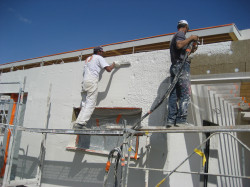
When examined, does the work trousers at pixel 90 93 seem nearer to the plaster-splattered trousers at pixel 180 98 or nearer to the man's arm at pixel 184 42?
the plaster-splattered trousers at pixel 180 98

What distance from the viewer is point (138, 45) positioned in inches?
252

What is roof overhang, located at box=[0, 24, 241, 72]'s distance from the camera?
5.14 meters

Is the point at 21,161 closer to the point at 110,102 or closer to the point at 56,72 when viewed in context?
the point at 56,72

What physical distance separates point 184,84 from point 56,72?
11.8ft

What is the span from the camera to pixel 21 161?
6.12 meters

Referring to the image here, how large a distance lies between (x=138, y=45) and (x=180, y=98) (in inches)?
124

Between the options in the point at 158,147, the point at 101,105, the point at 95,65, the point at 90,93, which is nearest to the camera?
the point at 158,147

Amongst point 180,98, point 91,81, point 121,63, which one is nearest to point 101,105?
point 91,81

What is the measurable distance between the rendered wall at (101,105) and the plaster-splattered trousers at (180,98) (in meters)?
0.44

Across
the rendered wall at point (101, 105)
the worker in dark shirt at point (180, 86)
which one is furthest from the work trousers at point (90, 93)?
the worker in dark shirt at point (180, 86)

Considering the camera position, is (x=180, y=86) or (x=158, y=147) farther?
(x=158, y=147)

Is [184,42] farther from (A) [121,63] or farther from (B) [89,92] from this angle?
(B) [89,92]

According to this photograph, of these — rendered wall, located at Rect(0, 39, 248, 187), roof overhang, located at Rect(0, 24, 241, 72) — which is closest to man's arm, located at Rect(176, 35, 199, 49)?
rendered wall, located at Rect(0, 39, 248, 187)

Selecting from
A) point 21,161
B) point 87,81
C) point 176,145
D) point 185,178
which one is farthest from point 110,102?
point 21,161
